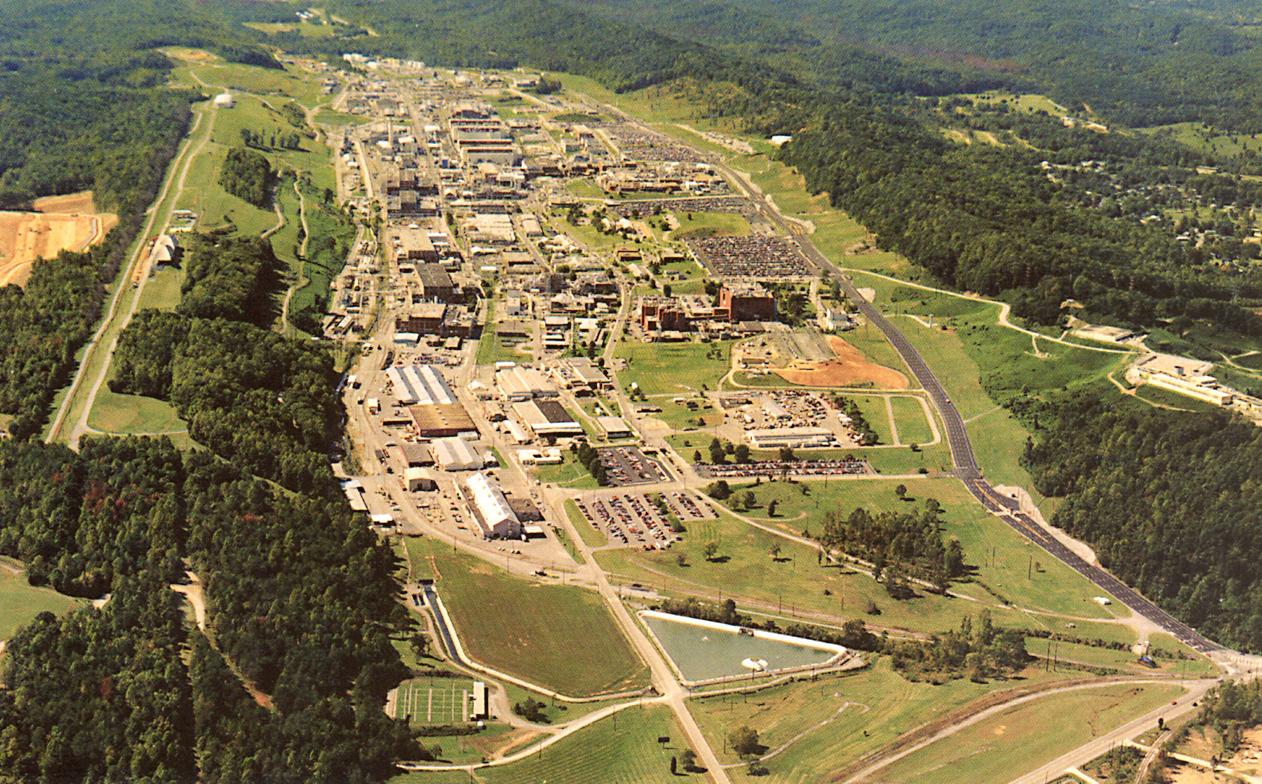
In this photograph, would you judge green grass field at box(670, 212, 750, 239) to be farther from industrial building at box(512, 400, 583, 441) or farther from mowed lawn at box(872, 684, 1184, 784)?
mowed lawn at box(872, 684, 1184, 784)

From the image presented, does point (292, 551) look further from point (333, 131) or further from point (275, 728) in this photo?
point (333, 131)

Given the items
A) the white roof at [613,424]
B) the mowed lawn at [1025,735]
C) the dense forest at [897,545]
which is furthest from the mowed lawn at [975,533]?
the white roof at [613,424]

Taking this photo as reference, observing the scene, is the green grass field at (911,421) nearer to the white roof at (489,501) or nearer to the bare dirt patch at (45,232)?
the white roof at (489,501)

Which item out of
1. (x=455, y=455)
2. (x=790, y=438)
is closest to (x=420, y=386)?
(x=455, y=455)

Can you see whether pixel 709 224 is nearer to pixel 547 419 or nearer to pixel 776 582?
pixel 547 419

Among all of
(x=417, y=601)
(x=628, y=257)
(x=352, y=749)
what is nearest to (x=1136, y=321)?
(x=628, y=257)

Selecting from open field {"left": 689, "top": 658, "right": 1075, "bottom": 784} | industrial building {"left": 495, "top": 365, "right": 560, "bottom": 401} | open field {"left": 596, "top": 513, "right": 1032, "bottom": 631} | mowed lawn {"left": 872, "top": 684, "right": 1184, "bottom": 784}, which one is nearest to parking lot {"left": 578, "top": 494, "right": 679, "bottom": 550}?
open field {"left": 596, "top": 513, "right": 1032, "bottom": 631}
